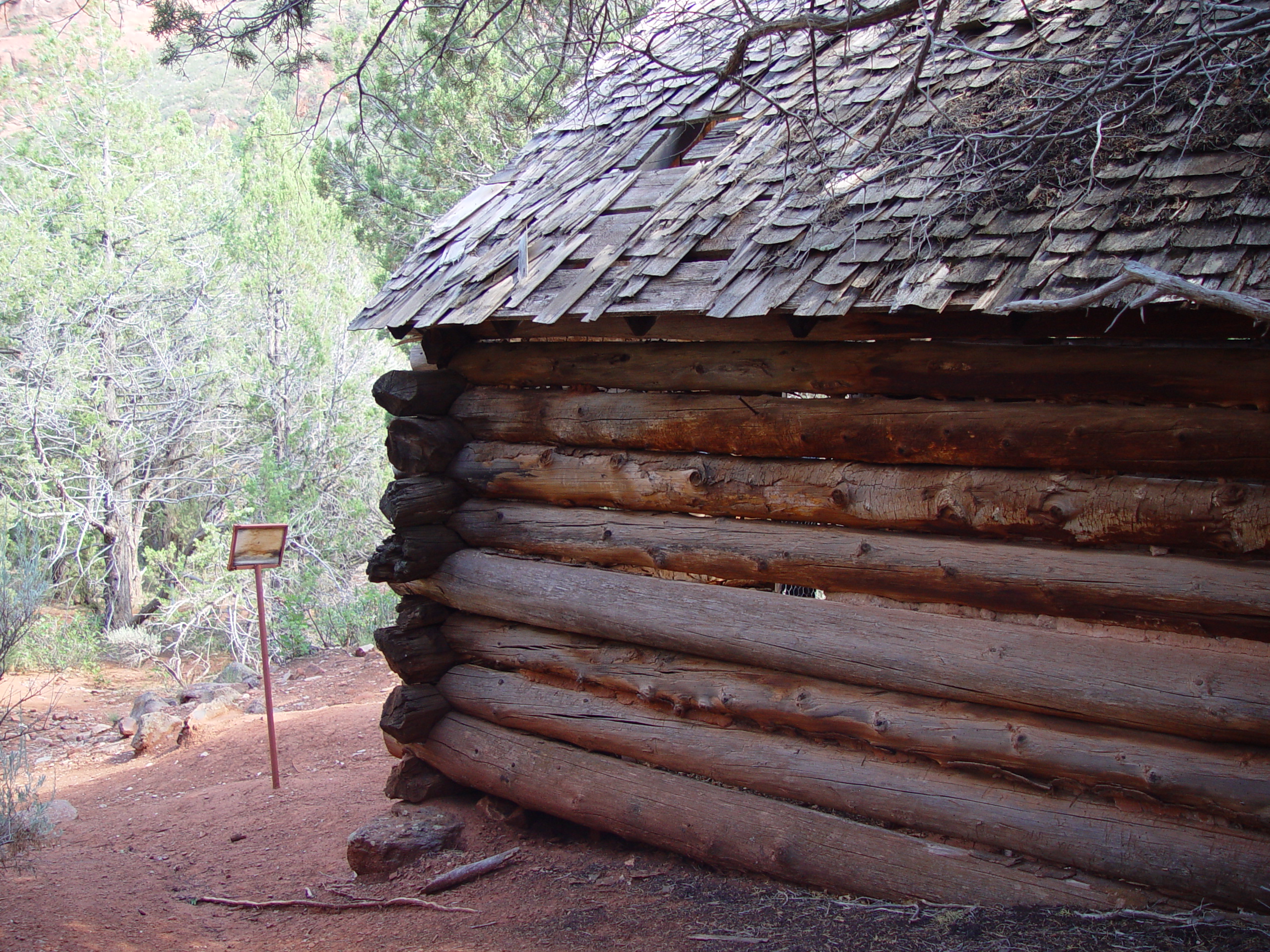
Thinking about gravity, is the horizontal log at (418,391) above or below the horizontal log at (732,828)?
above

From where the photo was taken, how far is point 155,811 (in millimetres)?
6594

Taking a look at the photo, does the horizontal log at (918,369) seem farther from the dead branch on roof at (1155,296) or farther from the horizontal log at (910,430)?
the dead branch on roof at (1155,296)

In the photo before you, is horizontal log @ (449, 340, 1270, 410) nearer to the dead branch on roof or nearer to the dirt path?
the dead branch on roof

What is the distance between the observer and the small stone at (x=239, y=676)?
10.4 metres

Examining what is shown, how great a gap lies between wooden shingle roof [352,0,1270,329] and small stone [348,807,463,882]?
9.07ft

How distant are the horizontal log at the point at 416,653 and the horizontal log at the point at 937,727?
23.8 inches

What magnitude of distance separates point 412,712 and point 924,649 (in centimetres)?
310

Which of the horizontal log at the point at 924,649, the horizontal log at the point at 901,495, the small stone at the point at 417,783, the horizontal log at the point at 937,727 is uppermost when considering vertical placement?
the horizontal log at the point at 901,495

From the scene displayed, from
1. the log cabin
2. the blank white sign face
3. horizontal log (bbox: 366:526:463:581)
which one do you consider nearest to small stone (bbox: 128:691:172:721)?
the blank white sign face

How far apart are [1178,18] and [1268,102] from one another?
0.84 metres

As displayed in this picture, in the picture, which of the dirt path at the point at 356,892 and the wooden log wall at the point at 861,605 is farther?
the dirt path at the point at 356,892

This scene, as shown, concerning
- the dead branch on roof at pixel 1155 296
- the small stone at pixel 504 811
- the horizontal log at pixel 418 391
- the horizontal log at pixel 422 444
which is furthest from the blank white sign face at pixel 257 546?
the dead branch on roof at pixel 1155 296

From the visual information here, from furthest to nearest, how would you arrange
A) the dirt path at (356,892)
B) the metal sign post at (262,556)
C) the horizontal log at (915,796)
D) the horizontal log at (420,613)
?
1. the metal sign post at (262,556)
2. the horizontal log at (420,613)
3. the dirt path at (356,892)
4. the horizontal log at (915,796)

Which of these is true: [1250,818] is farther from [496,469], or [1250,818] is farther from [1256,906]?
[496,469]
